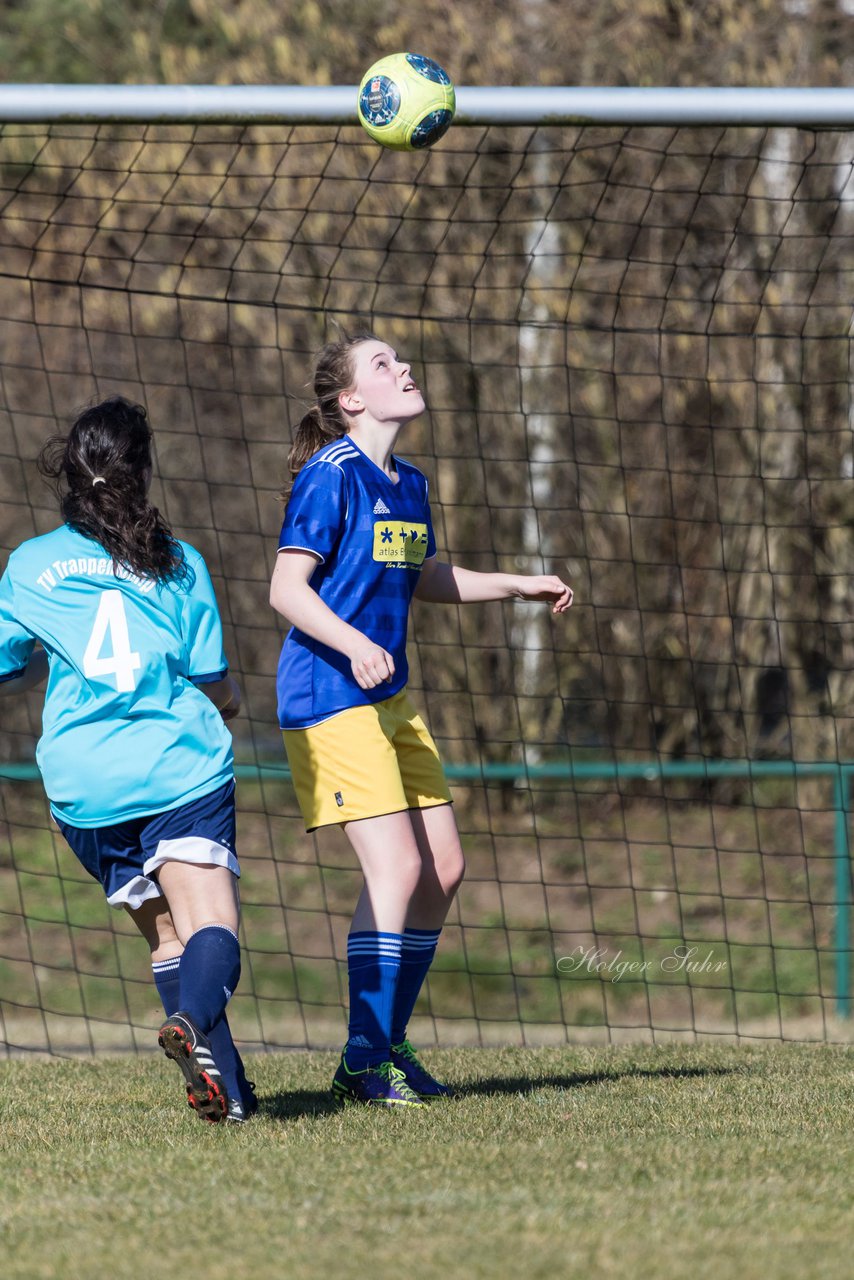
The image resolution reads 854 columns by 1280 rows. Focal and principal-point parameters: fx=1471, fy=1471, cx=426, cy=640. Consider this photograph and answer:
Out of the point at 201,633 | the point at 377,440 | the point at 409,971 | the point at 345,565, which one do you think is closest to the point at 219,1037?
the point at 409,971

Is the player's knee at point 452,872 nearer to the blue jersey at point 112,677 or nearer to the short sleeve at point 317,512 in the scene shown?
the blue jersey at point 112,677

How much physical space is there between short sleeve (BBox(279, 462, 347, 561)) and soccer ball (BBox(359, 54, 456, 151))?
1335 millimetres

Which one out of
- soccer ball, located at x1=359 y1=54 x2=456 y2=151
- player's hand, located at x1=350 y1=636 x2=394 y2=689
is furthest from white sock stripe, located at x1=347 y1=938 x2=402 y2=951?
soccer ball, located at x1=359 y1=54 x2=456 y2=151

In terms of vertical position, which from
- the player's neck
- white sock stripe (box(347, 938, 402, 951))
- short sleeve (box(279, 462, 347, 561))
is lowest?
white sock stripe (box(347, 938, 402, 951))

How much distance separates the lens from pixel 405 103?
4.46m

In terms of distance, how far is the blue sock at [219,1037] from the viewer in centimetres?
329

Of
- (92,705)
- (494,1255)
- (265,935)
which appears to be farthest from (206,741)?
(265,935)

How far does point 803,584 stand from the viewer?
11.4m

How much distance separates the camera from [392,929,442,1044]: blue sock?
12.7 feet

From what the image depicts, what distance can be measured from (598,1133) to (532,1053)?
1645mm

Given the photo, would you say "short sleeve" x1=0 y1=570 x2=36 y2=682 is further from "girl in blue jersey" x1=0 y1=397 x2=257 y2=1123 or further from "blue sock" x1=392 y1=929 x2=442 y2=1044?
"blue sock" x1=392 y1=929 x2=442 y2=1044

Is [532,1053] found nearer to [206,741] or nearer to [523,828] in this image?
[206,741]

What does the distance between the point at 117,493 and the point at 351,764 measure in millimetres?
871

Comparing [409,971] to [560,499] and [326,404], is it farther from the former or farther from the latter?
[560,499]
